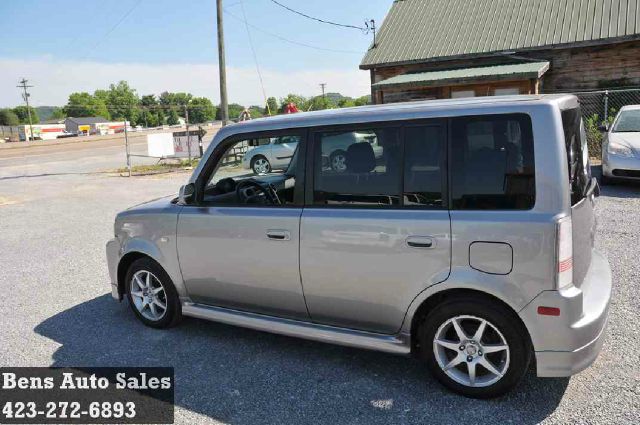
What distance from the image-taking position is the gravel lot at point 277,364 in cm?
293

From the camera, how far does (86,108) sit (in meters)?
153

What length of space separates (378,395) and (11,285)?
475cm

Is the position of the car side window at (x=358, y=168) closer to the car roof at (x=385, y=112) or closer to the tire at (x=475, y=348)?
the car roof at (x=385, y=112)

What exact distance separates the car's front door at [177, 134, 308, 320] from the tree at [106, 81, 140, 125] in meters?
161

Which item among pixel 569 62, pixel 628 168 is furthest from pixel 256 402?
pixel 569 62

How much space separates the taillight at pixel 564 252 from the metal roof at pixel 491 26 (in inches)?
626

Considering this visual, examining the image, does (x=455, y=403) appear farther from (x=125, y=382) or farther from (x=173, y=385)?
(x=125, y=382)

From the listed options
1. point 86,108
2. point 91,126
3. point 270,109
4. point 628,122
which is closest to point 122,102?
point 86,108

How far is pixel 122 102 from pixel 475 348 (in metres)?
174

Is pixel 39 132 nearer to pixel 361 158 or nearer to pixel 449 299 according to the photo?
pixel 361 158

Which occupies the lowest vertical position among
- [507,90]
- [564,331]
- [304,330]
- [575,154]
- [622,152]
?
[304,330]

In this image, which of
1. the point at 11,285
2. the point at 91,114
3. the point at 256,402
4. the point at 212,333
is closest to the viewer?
the point at 256,402

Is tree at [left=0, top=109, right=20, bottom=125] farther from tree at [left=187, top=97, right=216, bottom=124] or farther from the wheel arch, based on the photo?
the wheel arch

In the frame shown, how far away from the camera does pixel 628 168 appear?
8.92 metres
